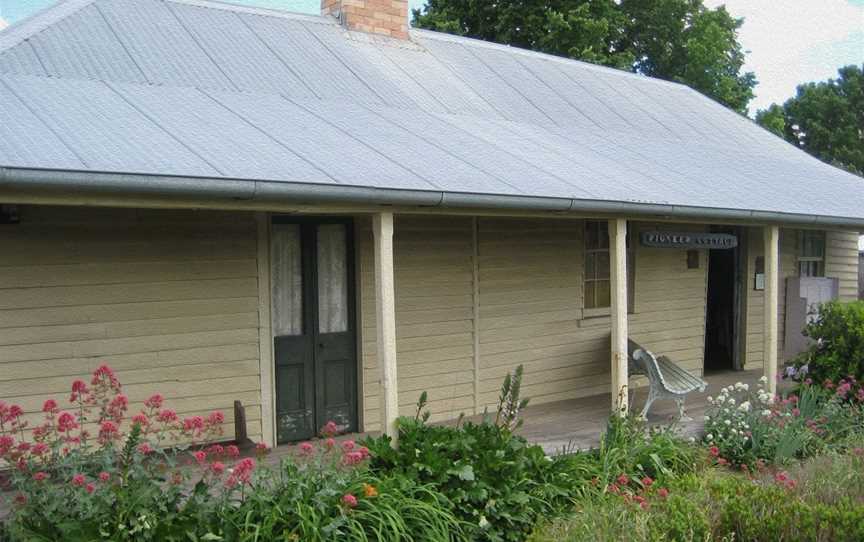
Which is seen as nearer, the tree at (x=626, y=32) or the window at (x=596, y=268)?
the window at (x=596, y=268)

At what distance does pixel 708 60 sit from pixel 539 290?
1893 centimetres

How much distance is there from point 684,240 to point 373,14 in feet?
14.8

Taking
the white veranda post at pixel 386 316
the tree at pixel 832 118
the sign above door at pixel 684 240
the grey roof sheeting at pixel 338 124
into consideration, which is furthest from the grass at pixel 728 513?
the tree at pixel 832 118

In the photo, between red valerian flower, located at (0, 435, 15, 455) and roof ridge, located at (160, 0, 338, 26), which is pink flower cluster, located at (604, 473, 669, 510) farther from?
roof ridge, located at (160, 0, 338, 26)

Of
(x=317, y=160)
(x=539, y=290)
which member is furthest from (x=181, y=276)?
(x=539, y=290)

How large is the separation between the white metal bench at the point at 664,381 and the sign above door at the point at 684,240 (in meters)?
1.42

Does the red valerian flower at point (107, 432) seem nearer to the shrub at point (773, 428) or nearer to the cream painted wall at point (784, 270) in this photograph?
the shrub at point (773, 428)

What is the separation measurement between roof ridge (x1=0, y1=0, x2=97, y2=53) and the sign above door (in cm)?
619

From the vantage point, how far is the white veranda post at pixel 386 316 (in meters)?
6.45

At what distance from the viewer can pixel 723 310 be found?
13.0 m

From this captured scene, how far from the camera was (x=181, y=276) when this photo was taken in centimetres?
722

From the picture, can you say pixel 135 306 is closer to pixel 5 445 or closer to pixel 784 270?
pixel 5 445

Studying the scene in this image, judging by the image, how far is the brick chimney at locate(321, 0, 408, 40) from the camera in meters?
10.6

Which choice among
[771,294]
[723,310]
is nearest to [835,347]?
[771,294]
